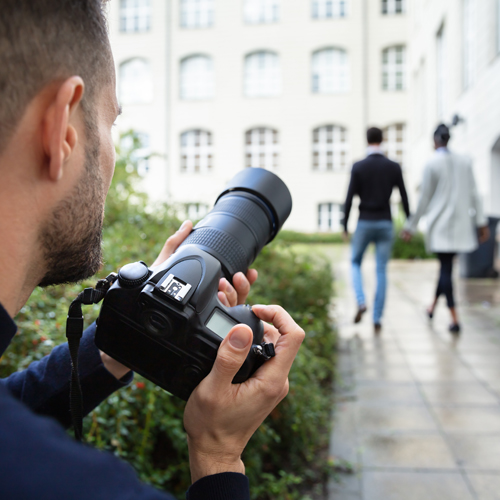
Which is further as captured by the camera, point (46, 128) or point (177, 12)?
point (177, 12)

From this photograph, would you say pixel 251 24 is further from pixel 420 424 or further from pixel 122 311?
pixel 122 311

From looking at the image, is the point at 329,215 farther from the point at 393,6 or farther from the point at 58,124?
the point at 58,124

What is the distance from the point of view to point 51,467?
53 centimetres

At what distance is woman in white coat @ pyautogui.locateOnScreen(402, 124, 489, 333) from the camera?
550 centimetres

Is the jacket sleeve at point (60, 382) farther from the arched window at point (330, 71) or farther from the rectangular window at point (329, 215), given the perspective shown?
the arched window at point (330, 71)

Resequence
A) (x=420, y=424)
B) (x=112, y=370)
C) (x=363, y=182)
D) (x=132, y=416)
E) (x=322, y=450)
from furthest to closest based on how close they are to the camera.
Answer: (x=363, y=182), (x=420, y=424), (x=322, y=450), (x=132, y=416), (x=112, y=370)

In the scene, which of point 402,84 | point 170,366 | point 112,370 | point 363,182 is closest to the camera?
point 170,366

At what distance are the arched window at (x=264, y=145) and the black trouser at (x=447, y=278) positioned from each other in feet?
64.6

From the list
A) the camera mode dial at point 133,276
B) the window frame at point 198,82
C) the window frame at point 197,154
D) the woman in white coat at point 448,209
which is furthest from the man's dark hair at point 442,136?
the window frame at point 198,82

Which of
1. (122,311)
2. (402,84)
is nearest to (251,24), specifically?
(402,84)

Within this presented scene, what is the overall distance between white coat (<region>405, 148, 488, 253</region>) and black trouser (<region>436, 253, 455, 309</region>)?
8 centimetres

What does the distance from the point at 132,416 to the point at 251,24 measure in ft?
82.7

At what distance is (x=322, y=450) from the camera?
2949 mm

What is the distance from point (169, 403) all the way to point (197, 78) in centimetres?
2491
